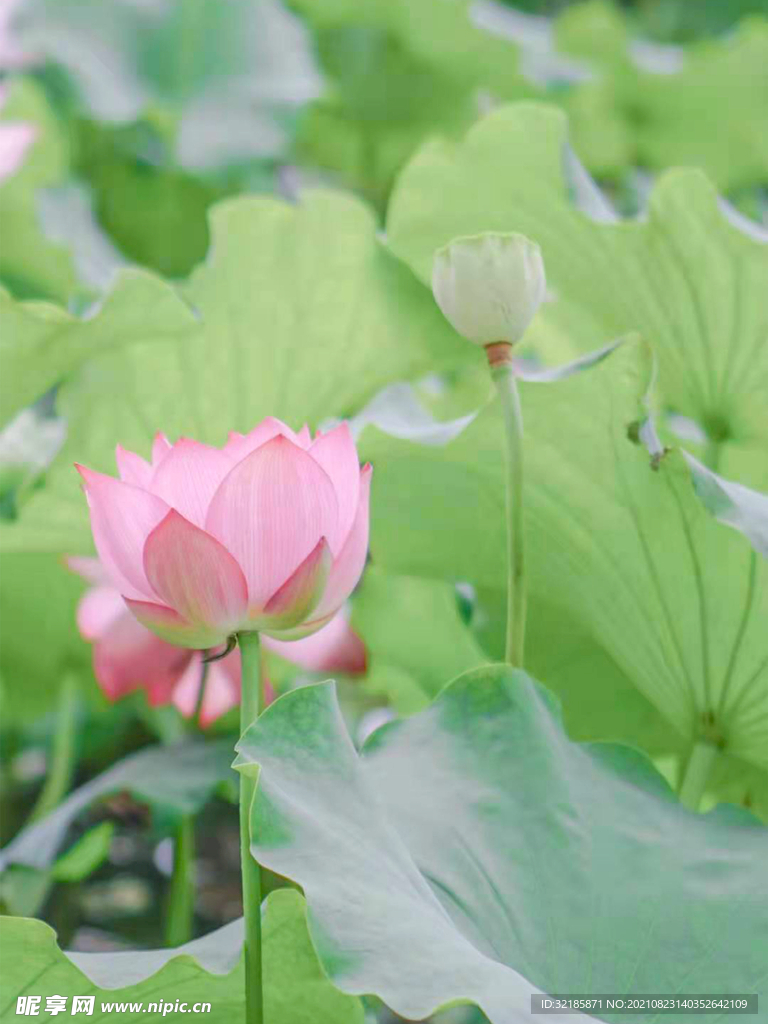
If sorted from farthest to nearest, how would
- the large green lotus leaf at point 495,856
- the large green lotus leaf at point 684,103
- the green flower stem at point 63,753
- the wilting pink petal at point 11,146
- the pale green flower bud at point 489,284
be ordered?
1. the large green lotus leaf at point 684,103
2. the wilting pink petal at point 11,146
3. the green flower stem at point 63,753
4. the pale green flower bud at point 489,284
5. the large green lotus leaf at point 495,856

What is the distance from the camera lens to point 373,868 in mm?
422

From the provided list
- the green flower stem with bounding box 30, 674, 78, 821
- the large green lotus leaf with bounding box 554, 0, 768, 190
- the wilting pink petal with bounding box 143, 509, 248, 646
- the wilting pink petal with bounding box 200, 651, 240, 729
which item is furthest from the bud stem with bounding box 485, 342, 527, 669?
the large green lotus leaf with bounding box 554, 0, 768, 190

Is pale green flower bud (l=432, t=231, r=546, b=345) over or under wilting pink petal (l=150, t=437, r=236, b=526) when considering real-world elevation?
over

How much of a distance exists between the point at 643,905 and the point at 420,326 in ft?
1.12

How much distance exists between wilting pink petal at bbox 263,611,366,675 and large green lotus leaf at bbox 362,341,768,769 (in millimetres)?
139

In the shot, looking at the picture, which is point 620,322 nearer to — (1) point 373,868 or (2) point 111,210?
(1) point 373,868

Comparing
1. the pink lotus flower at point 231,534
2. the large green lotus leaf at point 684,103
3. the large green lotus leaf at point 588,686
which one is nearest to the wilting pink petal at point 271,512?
the pink lotus flower at point 231,534

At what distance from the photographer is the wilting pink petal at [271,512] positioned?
0.45 metres

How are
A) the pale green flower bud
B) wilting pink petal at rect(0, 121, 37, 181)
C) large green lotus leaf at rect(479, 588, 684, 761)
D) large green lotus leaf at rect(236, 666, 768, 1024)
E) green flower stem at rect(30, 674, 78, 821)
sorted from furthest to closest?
wilting pink petal at rect(0, 121, 37, 181)
green flower stem at rect(30, 674, 78, 821)
large green lotus leaf at rect(479, 588, 684, 761)
the pale green flower bud
large green lotus leaf at rect(236, 666, 768, 1024)

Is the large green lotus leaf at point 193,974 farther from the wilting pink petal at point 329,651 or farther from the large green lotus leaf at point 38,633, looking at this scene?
the large green lotus leaf at point 38,633

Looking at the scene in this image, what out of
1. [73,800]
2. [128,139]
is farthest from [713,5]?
[73,800]

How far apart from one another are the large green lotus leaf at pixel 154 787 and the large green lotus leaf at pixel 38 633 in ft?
0.56

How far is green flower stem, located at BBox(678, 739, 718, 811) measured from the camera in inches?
22.2

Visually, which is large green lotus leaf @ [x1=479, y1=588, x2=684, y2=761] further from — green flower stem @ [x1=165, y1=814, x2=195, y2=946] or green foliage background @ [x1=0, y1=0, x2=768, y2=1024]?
green flower stem @ [x1=165, y1=814, x2=195, y2=946]
